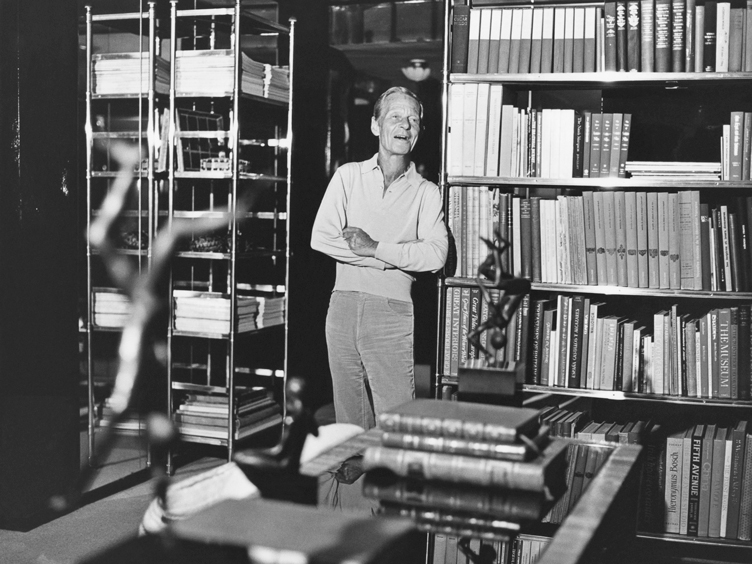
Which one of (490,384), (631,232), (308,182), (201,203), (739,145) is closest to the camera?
(490,384)

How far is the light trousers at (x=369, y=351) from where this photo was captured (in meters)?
3.04

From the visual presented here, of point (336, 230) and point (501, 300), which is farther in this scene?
point (336, 230)

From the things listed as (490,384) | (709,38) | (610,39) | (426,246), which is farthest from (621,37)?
(490,384)

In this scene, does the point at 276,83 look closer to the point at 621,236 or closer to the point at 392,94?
the point at 392,94

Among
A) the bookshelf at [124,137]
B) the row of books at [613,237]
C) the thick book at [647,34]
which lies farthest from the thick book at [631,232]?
the bookshelf at [124,137]

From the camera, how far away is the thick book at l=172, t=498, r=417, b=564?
969 mm

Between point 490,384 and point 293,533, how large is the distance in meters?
0.78

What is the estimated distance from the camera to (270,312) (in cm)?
412

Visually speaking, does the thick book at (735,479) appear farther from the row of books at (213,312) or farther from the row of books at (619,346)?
the row of books at (213,312)

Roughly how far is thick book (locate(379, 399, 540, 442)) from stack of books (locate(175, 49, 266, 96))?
2593mm

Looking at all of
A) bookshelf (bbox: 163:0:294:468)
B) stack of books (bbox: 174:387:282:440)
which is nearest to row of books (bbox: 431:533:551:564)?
bookshelf (bbox: 163:0:294:468)

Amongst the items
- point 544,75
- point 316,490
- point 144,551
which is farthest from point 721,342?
point 144,551

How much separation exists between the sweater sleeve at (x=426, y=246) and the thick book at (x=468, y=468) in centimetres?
149

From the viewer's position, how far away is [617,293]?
3.04m
